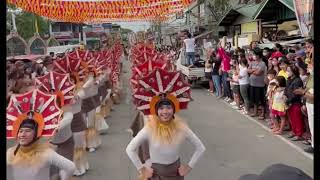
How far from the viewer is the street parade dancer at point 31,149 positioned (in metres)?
4.08

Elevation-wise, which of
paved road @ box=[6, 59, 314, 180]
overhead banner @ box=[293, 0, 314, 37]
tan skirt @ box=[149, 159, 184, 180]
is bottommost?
paved road @ box=[6, 59, 314, 180]

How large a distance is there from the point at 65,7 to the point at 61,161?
18.4m

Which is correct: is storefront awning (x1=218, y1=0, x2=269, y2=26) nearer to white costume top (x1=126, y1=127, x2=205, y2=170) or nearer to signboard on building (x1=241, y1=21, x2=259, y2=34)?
signboard on building (x1=241, y1=21, x2=259, y2=34)

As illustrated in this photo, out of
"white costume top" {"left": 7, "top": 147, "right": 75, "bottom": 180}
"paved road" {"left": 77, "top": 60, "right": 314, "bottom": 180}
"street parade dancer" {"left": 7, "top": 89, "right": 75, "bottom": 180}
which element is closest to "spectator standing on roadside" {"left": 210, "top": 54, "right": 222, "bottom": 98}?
"paved road" {"left": 77, "top": 60, "right": 314, "bottom": 180}

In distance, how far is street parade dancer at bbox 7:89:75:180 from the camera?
13.4 feet

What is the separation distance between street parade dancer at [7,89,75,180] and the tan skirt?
838 mm

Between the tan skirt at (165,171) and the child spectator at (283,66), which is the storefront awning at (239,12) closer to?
the child spectator at (283,66)

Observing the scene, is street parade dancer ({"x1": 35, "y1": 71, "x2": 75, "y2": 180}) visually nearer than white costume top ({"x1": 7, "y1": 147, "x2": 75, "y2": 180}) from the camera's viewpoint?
No

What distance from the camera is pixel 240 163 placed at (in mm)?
7980

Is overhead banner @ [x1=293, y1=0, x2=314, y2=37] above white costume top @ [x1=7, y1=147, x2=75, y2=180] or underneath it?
above

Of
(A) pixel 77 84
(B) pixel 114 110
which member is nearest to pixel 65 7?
(B) pixel 114 110

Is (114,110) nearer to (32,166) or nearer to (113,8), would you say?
(113,8)

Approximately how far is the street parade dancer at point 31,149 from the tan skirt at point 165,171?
2.75 feet

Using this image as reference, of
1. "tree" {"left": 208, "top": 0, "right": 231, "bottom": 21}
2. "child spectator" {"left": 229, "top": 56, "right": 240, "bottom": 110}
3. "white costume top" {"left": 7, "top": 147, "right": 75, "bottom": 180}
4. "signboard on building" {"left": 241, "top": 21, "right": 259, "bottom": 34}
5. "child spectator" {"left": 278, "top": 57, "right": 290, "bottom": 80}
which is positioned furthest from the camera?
"tree" {"left": 208, "top": 0, "right": 231, "bottom": 21}
